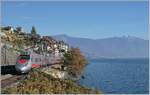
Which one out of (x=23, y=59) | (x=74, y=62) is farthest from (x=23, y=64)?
(x=74, y=62)

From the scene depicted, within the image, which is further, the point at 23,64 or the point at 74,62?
the point at 74,62

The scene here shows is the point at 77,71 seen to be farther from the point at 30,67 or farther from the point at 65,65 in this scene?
the point at 30,67

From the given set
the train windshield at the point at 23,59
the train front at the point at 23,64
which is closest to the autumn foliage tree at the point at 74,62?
the train windshield at the point at 23,59

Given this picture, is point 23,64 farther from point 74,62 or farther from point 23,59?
point 74,62

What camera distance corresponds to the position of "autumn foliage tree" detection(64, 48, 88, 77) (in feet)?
314

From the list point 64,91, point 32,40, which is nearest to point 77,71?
point 32,40

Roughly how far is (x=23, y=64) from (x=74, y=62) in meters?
58.2

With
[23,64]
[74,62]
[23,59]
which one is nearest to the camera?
[23,64]

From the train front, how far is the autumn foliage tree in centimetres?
5382

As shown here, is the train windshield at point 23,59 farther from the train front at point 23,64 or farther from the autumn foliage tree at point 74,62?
the autumn foliage tree at point 74,62

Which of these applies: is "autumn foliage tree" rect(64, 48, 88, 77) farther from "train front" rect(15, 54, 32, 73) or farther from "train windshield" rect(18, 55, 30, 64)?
"train front" rect(15, 54, 32, 73)

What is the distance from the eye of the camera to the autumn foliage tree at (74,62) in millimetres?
95688

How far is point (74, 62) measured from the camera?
97688 millimetres

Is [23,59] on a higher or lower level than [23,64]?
higher
